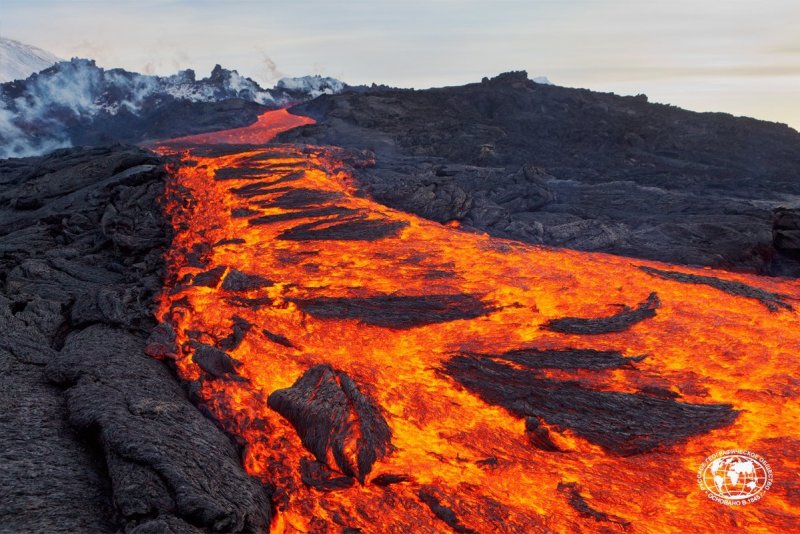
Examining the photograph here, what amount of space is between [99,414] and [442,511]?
681 cm

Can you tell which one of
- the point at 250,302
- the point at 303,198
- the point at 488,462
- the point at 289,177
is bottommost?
the point at 488,462

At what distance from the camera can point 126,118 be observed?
73.8 meters

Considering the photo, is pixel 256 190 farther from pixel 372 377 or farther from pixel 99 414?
pixel 99 414

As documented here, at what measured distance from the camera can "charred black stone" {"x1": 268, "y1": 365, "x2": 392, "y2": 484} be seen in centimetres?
1072

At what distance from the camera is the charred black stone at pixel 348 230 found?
2109 cm

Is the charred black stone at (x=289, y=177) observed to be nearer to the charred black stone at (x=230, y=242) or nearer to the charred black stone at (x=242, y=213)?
the charred black stone at (x=242, y=213)

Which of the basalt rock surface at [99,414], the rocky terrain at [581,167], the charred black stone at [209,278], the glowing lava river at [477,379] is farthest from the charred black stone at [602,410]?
the rocky terrain at [581,167]

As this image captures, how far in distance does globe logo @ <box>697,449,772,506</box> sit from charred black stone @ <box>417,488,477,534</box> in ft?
15.6

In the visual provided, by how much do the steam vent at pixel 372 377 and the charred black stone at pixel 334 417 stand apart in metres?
0.05

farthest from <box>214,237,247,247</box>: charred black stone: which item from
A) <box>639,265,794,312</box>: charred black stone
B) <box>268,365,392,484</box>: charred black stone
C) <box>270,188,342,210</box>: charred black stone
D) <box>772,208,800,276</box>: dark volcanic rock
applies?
<box>772,208,800,276</box>: dark volcanic rock

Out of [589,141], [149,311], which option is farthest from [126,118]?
[149,311]

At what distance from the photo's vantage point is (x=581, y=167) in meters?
38.4

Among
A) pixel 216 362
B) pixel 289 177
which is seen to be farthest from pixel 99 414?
pixel 289 177

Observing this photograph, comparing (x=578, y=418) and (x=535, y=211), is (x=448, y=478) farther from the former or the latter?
(x=535, y=211)
